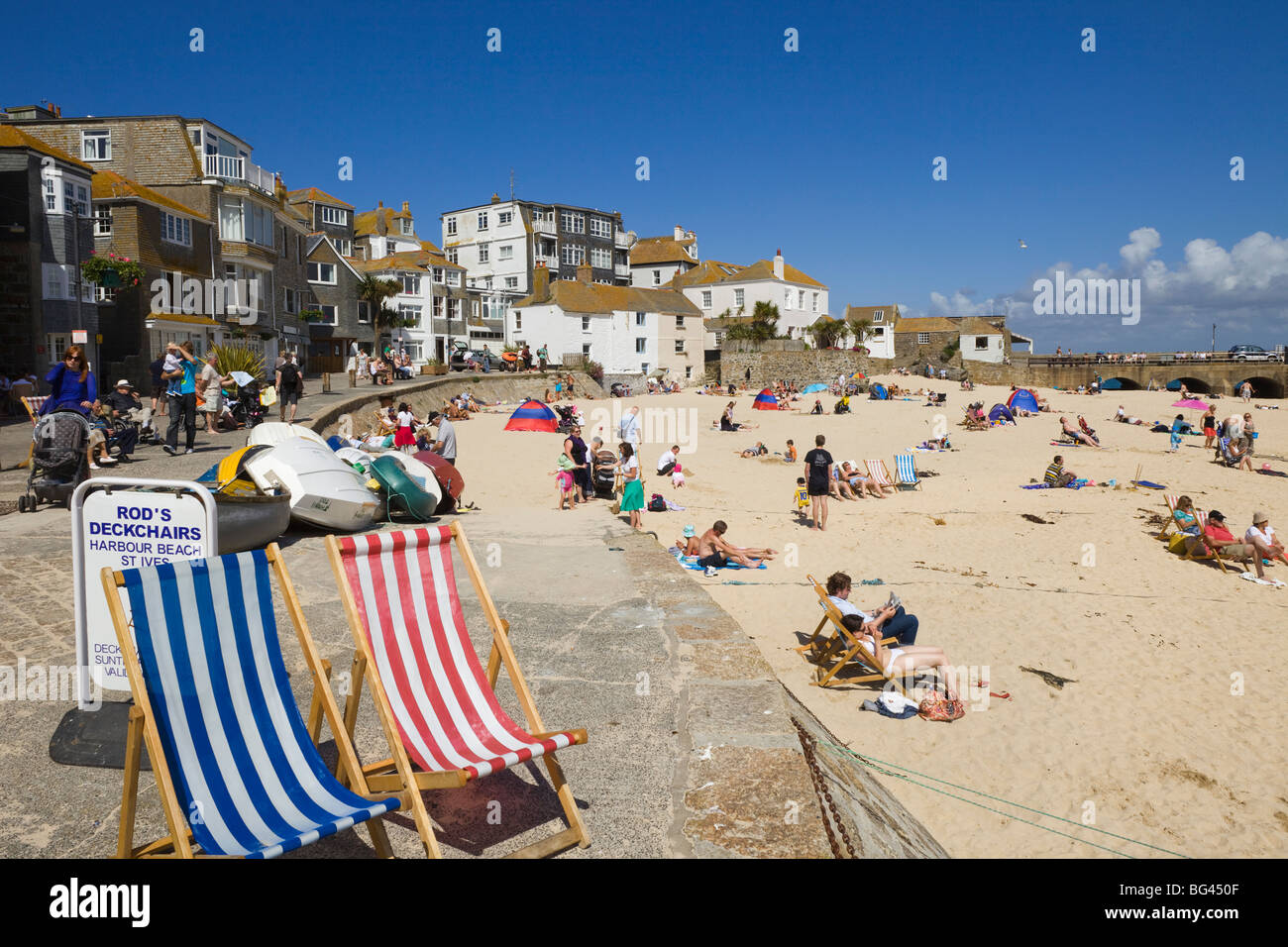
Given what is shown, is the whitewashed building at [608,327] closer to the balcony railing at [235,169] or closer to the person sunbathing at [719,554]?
the balcony railing at [235,169]

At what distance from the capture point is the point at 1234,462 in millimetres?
22500

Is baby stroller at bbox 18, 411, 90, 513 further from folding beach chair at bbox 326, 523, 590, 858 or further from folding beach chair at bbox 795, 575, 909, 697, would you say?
folding beach chair at bbox 795, 575, 909, 697

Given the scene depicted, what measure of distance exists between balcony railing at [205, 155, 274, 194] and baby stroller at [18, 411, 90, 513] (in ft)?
96.6

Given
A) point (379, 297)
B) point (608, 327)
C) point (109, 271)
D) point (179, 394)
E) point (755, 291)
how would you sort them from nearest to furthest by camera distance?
point (179, 394) < point (109, 271) < point (379, 297) < point (608, 327) < point (755, 291)

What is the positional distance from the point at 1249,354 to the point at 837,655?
63056 millimetres

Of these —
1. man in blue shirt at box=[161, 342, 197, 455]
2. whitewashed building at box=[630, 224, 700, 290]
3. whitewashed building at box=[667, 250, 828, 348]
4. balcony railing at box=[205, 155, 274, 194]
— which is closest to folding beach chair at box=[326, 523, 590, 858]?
man in blue shirt at box=[161, 342, 197, 455]

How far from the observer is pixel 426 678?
3.65m

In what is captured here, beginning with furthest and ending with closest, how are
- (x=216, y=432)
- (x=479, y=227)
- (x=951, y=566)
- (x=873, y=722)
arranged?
(x=479, y=227) < (x=216, y=432) < (x=951, y=566) < (x=873, y=722)

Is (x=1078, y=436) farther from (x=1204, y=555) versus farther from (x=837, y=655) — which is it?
(x=837, y=655)

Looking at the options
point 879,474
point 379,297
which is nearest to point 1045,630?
point 879,474

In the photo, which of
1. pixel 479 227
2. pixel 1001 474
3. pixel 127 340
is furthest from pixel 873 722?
pixel 479 227
